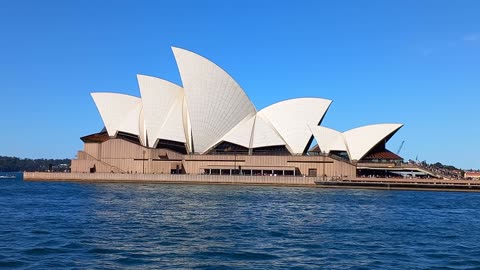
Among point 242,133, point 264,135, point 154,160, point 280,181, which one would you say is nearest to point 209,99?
point 242,133

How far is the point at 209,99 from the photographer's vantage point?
59.7m

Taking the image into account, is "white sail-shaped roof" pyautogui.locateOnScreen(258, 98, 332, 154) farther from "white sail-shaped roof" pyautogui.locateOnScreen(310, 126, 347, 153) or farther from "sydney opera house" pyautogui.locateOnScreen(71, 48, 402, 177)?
"white sail-shaped roof" pyautogui.locateOnScreen(310, 126, 347, 153)

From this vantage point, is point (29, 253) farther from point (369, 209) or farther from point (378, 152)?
point (378, 152)

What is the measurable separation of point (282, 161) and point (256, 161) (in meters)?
3.09

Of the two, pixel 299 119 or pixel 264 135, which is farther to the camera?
pixel 264 135

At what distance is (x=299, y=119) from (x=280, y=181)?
348 inches

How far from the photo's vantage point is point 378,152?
199ft

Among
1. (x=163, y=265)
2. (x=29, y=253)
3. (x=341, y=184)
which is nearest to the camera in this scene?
(x=163, y=265)

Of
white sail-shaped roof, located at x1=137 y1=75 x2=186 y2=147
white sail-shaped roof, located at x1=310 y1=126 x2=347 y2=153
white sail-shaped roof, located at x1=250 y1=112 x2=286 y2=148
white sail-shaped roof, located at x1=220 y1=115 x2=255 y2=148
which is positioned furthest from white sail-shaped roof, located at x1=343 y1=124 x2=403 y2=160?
white sail-shaped roof, located at x1=137 y1=75 x2=186 y2=147

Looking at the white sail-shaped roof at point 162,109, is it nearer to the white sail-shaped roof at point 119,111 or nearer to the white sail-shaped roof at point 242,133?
the white sail-shaped roof at point 119,111

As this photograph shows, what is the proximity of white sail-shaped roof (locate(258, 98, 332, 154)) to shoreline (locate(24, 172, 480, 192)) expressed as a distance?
241 inches

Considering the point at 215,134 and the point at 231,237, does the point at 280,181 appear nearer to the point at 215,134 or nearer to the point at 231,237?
the point at 215,134

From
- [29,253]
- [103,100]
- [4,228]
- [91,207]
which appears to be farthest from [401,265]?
[103,100]

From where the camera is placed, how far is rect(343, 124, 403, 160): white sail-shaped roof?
5891cm
